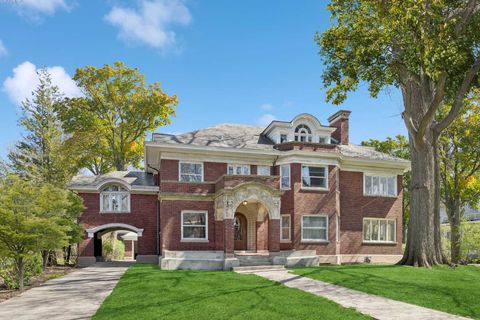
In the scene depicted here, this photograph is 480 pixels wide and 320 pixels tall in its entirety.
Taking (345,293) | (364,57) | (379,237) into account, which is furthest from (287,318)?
(379,237)

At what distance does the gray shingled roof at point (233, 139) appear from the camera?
24.0 m

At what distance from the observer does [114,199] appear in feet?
82.4

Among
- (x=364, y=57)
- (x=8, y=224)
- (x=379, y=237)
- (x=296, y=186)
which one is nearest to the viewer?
(x=8, y=224)

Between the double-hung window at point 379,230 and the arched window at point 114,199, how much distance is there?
15.5 metres

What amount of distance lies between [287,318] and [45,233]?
1106 cm

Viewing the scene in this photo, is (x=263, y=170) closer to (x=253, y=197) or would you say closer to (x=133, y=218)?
(x=253, y=197)

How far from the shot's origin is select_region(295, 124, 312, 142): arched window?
84.0 feet

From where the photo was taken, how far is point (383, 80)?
1630 cm

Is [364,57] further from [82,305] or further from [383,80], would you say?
[82,305]

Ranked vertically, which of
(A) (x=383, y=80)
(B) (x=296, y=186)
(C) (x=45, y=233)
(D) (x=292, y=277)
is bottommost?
(D) (x=292, y=277)

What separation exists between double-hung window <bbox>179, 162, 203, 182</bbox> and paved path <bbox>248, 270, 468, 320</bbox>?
9589mm

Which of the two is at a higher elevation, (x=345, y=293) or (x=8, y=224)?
(x=8, y=224)

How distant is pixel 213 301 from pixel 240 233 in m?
13.9

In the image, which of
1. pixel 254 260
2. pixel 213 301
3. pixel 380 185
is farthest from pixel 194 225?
pixel 380 185
